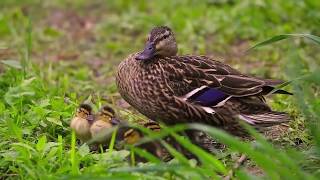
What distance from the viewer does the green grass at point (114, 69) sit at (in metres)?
4.30

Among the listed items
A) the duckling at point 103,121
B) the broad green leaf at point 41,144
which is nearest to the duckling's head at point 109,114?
the duckling at point 103,121

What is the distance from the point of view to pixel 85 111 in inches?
207

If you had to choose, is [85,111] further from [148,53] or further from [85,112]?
[148,53]

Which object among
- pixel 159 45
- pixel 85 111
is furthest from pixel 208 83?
pixel 85 111

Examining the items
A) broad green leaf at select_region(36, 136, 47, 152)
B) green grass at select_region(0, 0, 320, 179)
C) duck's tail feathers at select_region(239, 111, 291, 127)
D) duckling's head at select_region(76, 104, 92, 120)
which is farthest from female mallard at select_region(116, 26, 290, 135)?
broad green leaf at select_region(36, 136, 47, 152)

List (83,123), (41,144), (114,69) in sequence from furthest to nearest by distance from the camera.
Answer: (114,69)
(83,123)
(41,144)

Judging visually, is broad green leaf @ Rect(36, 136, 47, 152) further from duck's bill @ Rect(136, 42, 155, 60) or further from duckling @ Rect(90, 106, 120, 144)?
duck's bill @ Rect(136, 42, 155, 60)

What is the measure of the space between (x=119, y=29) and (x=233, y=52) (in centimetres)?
178

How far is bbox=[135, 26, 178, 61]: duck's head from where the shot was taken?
5.76 metres

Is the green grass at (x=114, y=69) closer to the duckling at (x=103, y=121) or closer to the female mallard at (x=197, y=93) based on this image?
the duckling at (x=103, y=121)

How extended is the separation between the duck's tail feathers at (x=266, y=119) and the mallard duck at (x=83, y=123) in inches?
41.6

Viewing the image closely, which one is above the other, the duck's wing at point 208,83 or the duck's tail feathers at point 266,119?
the duck's wing at point 208,83

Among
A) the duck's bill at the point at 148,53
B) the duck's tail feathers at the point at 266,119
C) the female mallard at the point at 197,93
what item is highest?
the duck's bill at the point at 148,53

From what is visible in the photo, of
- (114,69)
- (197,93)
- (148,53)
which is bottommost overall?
(114,69)
